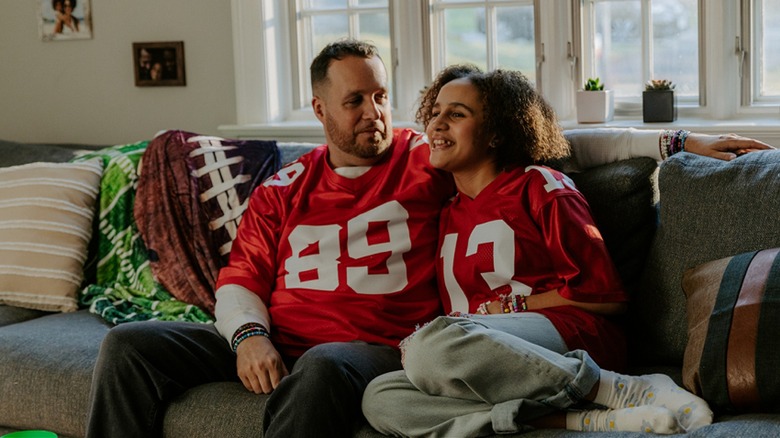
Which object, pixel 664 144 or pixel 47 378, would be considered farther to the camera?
pixel 47 378

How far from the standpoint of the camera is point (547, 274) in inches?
84.7

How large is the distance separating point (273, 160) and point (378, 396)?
3.78 feet

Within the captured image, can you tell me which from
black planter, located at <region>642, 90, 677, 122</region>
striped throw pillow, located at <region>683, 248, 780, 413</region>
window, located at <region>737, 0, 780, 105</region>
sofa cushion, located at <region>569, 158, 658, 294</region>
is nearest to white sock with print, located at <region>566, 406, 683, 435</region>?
striped throw pillow, located at <region>683, 248, 780, 413</region>

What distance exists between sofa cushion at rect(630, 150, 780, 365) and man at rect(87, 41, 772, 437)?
0.12 metres

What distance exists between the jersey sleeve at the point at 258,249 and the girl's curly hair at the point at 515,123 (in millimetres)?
611

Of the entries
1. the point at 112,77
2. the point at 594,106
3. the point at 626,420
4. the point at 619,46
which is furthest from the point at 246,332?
the point at 112,77

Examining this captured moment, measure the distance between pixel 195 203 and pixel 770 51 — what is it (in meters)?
1.86

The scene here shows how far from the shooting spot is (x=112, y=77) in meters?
3.96

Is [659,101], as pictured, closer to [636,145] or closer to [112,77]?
[636,145]

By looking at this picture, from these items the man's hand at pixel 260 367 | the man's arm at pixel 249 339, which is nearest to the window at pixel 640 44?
the man's arm at pixel 249 339

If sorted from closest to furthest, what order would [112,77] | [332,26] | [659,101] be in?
[659,101], [332,26], [112,77]

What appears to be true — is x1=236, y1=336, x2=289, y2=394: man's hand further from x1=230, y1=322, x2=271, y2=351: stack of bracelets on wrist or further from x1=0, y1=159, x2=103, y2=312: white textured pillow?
x1=0, y1=159, x2=103, y2=312: white textured pillow

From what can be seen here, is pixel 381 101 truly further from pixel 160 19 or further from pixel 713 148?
pixel 160 19

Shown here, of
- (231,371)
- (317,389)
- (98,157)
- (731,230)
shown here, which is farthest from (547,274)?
(98,157)
